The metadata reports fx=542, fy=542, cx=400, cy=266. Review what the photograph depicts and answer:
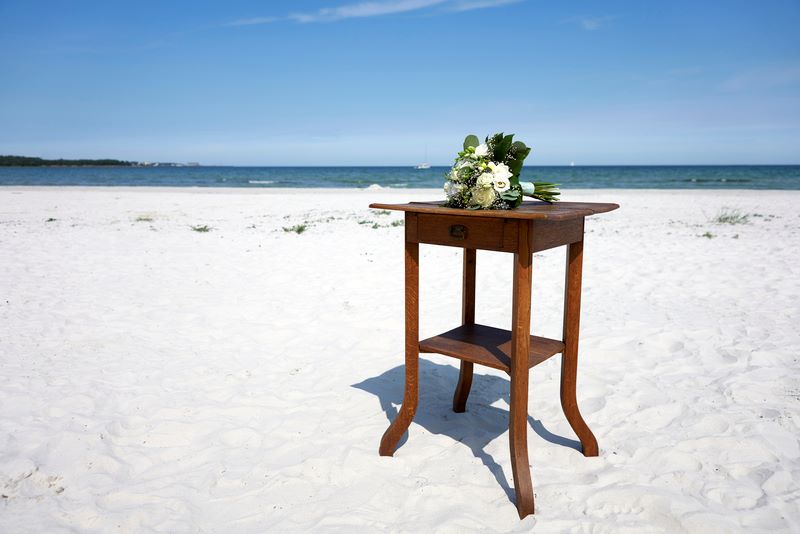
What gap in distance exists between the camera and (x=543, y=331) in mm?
5023

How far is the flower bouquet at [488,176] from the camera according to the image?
2.43 metres

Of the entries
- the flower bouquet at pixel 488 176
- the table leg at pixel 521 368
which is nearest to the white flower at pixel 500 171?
the flower bouquet at pixel 488 176

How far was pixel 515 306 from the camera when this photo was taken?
2500 mm

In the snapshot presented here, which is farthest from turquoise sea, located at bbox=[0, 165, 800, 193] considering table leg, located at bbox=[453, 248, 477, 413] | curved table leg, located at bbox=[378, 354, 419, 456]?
curved table leg, located at bbox=[378, 354, 419, 456]

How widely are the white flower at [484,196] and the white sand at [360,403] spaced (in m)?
1.38

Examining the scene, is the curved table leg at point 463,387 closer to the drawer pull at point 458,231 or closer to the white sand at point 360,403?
the white sand at point 360,403

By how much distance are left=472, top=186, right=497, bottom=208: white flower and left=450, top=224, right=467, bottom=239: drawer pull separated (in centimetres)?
15

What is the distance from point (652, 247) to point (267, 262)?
6030mm

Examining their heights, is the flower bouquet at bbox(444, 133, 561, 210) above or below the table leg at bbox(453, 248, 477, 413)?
above

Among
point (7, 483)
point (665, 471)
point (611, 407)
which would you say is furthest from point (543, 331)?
point (7, 483)

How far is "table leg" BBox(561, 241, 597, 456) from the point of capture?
9.42 feet

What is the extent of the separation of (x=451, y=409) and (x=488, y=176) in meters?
1.74

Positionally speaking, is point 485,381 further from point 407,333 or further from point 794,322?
point 794,322

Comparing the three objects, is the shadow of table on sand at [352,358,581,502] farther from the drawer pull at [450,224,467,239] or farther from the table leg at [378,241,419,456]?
the drawer pull at [450,224,467,239]
